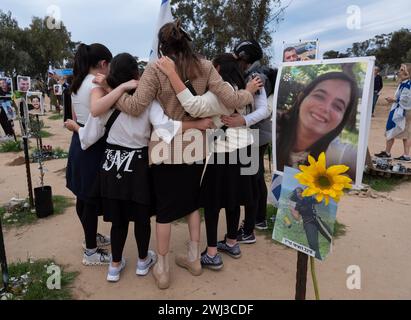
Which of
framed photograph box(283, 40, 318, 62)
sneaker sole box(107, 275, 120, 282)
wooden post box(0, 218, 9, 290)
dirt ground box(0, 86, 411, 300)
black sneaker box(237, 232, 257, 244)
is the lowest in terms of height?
dirt ground box(0, 86, 411, 300)

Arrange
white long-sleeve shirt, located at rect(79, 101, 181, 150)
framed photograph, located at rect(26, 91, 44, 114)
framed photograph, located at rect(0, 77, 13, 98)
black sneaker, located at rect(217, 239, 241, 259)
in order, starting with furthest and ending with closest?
1. framed photograph, located at rect(0, 77, 13, 98)
2. framed photograph, located at rect(26, 91, 44, 114)
3. black sneaker, located at rect(217, 239, 241, 259)
4. white long-sleeve shirt, located at rect(79, 101, 181, 150)

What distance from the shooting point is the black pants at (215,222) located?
276cm

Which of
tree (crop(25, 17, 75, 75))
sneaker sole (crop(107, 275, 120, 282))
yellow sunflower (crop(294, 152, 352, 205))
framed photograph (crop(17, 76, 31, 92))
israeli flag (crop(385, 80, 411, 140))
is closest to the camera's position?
yellow sunflower (crop(294, 152, 352, 205))

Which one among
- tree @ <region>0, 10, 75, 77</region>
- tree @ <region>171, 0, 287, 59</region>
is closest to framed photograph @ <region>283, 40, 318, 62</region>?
tree @ <region>171, 0, 287, 59</region>

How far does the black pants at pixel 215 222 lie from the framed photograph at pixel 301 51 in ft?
11.2

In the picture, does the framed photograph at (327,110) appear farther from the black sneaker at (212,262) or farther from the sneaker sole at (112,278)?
the sneaker sole at (112,278)

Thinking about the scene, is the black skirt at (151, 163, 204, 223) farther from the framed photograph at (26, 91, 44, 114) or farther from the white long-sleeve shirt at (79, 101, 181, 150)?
the framed photograph at (26, 91, 44, 114)

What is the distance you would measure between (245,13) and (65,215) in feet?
24.5

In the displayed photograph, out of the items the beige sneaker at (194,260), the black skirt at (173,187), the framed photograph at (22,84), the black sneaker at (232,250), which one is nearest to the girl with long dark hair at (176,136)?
the black skirt at (173,187)

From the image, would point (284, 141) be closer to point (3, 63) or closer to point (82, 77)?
point (82, 77)

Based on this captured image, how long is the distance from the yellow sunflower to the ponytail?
1.74 meters

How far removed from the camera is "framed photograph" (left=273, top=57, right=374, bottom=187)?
2.72 meters
